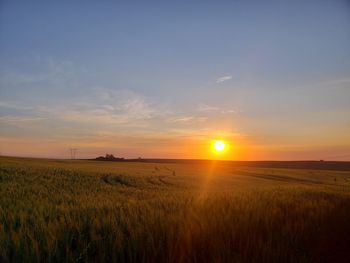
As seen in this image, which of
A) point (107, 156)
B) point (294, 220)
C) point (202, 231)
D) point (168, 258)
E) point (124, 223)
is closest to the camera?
point (168, 258)

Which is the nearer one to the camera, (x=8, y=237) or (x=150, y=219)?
(x=8, y=237)

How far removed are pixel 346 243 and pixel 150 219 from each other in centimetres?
188

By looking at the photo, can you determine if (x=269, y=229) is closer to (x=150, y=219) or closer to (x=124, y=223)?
(x=150, y=219)

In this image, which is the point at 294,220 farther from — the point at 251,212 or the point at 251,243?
the point at 251,243

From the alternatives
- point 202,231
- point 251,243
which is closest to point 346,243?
point 251,243

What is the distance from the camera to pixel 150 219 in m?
3.10

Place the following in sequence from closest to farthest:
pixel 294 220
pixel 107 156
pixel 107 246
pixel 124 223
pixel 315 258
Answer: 1. pixel 107 246
2. pixel 315 258
3. pixel 124 223
4. pixel 294 220
5. pixel 107 156

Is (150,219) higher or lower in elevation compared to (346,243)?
higher

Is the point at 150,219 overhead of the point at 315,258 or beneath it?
overhead

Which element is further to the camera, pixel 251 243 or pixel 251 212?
pixel 251 212

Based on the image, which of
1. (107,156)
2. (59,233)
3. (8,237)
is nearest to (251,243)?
(59,233)

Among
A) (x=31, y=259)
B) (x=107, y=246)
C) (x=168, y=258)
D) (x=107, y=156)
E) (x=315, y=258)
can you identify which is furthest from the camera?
(x=107, y=156)

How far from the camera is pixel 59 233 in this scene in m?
2.67

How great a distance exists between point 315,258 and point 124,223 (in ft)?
5.39
